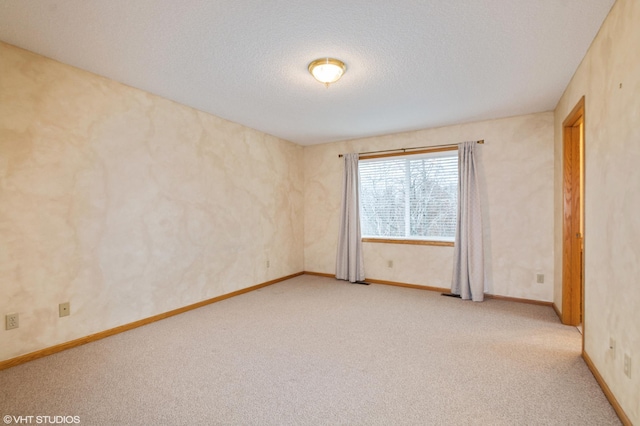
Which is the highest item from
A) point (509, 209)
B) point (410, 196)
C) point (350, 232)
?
point (410, 196)

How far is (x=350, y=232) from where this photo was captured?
5059mm

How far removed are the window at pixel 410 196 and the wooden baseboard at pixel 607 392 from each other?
2.26m

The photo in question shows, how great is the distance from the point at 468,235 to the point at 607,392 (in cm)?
234

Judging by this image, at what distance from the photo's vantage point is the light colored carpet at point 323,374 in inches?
70.5

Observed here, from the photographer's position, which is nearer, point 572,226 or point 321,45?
point 321,45

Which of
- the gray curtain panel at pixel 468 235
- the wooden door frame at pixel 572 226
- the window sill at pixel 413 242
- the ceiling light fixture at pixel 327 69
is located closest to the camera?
the ceiling light fixture at pixel 327 69

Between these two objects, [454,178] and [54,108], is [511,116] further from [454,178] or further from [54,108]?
[54,108]

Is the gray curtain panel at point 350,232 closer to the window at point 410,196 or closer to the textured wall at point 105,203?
the window at point 410,196

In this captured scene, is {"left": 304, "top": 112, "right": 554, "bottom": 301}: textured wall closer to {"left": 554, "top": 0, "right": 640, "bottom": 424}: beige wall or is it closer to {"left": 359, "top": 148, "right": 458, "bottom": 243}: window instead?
{"left": 359, "top": 148, "right": 458, "bottom": 243}: window

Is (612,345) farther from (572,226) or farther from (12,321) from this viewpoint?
(12,321)

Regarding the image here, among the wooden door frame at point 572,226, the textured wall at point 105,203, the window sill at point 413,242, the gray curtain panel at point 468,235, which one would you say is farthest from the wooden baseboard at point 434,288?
the textured wall at point 105,203

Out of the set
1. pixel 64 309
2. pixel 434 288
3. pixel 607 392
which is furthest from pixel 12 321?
pixel 434 288

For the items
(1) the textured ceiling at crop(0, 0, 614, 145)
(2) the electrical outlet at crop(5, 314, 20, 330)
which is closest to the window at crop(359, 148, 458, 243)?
(1) the textured ceiling at crop(0, 0, 614, 145)

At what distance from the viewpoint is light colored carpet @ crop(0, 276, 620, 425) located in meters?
1.79
